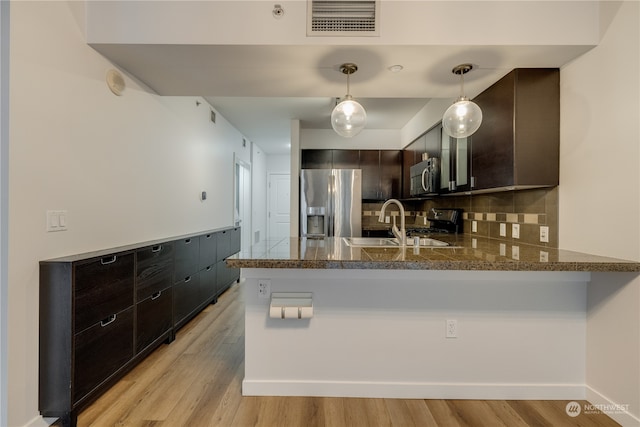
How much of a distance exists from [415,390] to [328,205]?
2848 millimetres

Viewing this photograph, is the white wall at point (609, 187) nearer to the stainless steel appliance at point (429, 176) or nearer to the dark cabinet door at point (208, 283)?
the stainless steel appliance at point (429, 176)

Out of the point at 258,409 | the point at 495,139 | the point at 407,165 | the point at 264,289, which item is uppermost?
the point at 407,165

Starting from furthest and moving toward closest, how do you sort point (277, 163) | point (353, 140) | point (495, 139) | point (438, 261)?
point (277, 163) < point (353, 140) < point (495, 139) < point (438, 261)

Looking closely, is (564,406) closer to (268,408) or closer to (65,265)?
(268,408)

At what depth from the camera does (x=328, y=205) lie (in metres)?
4.44

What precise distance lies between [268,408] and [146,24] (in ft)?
7.77

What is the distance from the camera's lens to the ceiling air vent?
71.7 inches

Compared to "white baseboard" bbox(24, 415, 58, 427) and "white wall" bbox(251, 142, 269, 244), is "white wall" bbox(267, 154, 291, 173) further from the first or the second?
"white baseboard" bbox(24, 415, 58, 427)

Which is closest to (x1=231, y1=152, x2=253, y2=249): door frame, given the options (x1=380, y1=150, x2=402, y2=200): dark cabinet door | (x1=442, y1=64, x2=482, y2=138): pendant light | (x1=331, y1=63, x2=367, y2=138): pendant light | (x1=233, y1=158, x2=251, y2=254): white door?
(x1=233, y1=158, x2=251, y2=254): white door

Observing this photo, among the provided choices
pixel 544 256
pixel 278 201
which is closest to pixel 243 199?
pixel 278 201

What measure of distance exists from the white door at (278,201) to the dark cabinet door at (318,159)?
2.87m

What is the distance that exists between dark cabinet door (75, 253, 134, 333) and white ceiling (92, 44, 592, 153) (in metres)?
1.32

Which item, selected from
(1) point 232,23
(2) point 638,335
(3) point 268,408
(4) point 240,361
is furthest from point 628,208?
(4) point 240,361

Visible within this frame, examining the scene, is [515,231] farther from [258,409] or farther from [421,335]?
[258,409]
